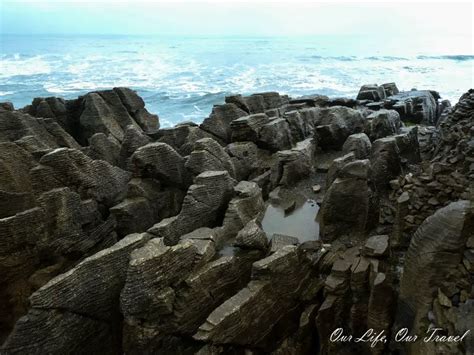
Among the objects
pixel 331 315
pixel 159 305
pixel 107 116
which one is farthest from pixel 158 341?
pixel 107 116

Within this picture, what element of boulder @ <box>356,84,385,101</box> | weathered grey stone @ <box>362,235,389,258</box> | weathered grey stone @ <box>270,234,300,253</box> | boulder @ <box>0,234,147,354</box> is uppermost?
boulder @ <box>356,84,385,101</box>

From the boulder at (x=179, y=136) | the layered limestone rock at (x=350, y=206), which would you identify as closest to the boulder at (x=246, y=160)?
the boulder at (x=179, y=136)

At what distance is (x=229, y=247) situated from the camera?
1245 cm

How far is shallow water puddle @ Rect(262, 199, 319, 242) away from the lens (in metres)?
13.8

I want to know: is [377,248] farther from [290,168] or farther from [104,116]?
[104,116]

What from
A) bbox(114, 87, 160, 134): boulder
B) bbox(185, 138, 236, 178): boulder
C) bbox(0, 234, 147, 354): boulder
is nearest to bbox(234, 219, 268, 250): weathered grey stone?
bbox(0, 234, 147, 354): boulder

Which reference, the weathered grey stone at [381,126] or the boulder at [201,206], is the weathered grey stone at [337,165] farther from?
Answer: the weathered grey stone at [381,126]

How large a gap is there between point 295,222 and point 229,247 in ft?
10.3

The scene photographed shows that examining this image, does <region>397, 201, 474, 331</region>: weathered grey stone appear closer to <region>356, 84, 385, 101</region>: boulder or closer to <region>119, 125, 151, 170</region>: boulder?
<region>119, 125, 151, 170</region>: boulder

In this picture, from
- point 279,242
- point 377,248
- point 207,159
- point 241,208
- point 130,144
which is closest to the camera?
point 377,248

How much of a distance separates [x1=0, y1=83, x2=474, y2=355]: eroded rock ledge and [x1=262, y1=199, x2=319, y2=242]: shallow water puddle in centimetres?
60

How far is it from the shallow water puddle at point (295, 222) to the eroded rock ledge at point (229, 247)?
1.96ft

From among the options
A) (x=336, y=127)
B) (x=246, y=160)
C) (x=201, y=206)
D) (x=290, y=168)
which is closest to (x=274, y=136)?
(x=246, y=160)

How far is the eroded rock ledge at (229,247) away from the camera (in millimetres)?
9562
